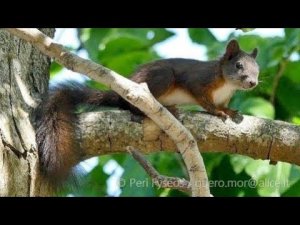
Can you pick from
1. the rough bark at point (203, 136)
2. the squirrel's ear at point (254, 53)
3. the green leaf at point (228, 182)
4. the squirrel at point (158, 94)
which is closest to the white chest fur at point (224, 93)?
the squirrel at point (158, 94)

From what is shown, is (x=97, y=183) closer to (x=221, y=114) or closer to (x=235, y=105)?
(x=235, y=105)

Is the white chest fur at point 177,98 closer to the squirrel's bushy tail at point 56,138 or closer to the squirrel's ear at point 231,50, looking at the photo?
the squirrel's ear at point 231,50

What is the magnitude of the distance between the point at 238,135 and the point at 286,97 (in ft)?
5.73

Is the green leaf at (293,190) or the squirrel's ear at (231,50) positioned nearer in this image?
the green leaf at (293,190)

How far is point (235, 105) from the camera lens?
5.67 metres

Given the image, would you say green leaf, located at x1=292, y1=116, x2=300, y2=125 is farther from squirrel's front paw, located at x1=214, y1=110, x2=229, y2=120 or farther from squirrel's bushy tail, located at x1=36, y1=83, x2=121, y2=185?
squirrel's bushy tail, located at x1=36, y1=83, x2=121, y2=185

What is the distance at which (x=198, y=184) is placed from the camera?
9.97ft

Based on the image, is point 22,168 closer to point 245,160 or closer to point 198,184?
point 198,184

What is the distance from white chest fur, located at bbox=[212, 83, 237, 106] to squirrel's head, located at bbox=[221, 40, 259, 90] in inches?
1.9

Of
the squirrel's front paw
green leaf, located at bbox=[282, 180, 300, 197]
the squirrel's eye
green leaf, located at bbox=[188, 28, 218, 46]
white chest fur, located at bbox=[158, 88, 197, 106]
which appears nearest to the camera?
the squirrel's front paw

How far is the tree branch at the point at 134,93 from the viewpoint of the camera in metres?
3.15

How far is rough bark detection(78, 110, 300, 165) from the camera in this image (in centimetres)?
407

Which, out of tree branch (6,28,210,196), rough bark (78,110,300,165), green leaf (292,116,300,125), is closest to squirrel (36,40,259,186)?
rough bark (78,110,300,165)

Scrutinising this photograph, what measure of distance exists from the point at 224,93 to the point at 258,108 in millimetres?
369
